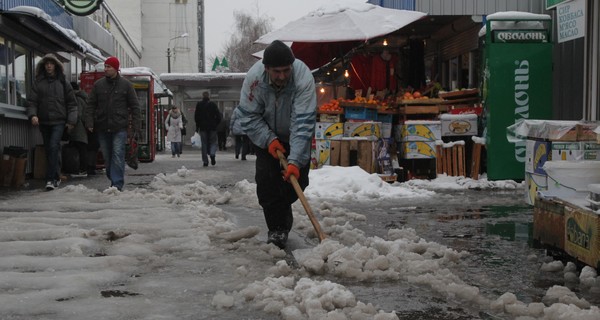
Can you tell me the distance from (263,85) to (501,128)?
21.9 feet

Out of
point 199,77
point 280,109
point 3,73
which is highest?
point 199,77

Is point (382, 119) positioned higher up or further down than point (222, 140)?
higher up

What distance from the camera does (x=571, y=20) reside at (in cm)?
1109

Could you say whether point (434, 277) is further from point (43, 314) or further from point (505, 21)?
point (505, 21)

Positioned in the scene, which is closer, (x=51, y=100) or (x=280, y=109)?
(x=280, y=109)

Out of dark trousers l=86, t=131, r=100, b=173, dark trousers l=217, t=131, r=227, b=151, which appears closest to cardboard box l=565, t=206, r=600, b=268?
dark trousers l=86, t=131, r=100, b=173

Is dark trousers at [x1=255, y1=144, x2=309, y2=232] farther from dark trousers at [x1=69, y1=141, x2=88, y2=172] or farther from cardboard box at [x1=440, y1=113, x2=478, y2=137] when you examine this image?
dark trousers at [x1=69, y1=141, x2=88, y2=172]

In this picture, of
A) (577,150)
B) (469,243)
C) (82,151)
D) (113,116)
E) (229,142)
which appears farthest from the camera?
(229,142)

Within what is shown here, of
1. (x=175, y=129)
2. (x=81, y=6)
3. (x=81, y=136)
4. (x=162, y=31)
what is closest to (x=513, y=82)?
(x=81, y=136)

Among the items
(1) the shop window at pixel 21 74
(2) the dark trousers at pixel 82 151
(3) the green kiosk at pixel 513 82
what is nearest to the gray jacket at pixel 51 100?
(1) the shop window at pixel 21 74

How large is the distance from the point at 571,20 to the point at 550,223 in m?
6.18

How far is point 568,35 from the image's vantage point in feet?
36.9

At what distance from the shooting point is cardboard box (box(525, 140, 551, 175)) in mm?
7836

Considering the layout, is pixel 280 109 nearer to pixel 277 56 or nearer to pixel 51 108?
pixel 277 56
